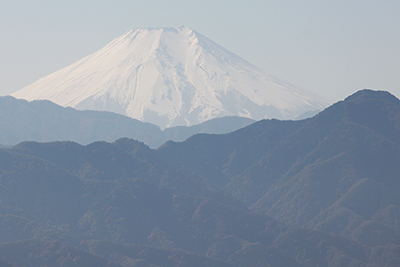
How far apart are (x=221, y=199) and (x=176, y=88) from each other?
113 m

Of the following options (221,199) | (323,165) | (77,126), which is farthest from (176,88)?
(221,199)

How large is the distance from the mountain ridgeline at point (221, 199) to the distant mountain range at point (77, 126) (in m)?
56.1

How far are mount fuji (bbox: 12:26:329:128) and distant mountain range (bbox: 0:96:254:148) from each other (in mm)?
17394

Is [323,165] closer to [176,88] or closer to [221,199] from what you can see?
[221,199]

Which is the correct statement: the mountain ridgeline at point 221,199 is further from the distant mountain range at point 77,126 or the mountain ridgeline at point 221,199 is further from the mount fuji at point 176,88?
the mount fuji at point 176,88

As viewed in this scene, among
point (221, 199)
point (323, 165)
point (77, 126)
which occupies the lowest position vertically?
point (77, 126)

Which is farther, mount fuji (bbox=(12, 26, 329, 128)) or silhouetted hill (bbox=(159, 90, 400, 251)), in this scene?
mount fuji (bbox=(12, 26, 329, 128))

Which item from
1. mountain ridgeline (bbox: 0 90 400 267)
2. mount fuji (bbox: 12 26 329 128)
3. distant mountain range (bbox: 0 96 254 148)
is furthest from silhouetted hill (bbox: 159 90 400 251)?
mount fuji (bbox: 12 26 329 128)

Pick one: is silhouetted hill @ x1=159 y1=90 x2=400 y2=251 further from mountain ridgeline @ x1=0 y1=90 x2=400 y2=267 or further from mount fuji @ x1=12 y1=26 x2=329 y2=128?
mount fuji @ x1=12 y1=26 x2=329 y2=128

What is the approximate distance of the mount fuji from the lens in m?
183

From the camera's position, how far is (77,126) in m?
159

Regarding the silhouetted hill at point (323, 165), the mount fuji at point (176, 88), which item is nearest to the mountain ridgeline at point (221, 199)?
the silhouetted hill at point (323, 165)

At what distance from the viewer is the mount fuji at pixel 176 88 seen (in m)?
183

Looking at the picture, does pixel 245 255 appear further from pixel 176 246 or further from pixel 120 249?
pixel 120 249
